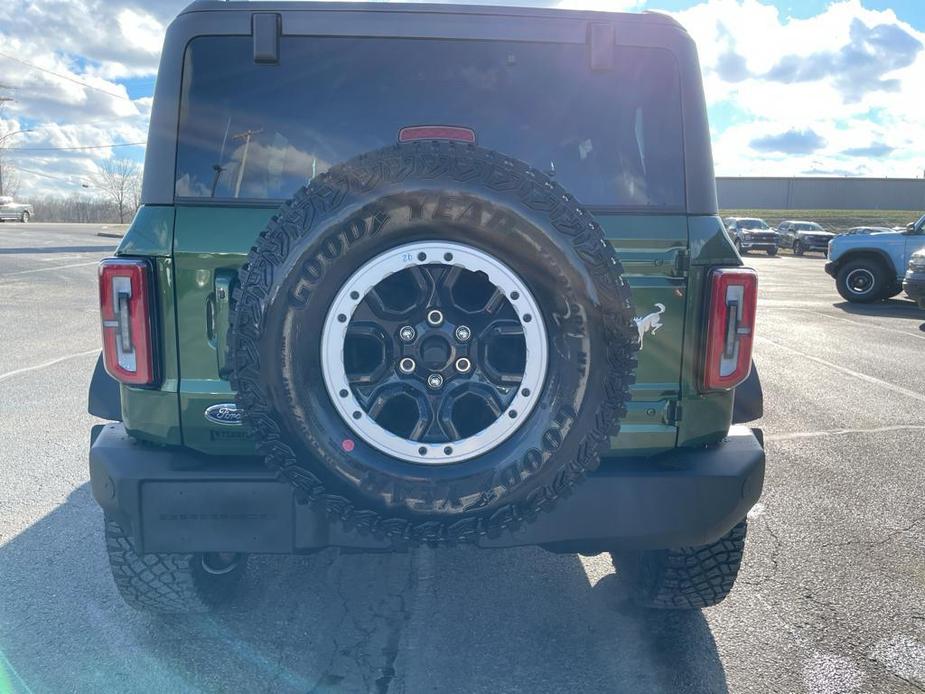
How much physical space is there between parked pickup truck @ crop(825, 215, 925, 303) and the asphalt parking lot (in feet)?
37.3

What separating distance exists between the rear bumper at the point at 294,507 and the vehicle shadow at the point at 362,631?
1.86 feet

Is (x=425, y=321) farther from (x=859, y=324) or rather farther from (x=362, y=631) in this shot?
(x=859, y=324)

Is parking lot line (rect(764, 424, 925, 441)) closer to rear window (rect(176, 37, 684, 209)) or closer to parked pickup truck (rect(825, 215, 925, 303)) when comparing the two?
rear window (rect(176, 37, 684, 209))

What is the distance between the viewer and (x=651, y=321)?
250 centimetres

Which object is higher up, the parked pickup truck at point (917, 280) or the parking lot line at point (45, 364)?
the parked pickup truck at point (917, 280)

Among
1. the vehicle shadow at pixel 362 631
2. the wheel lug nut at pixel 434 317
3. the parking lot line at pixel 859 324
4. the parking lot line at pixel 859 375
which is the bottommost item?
the vehicle shadow at pixel 362 631

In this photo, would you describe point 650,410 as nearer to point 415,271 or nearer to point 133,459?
point 415,271

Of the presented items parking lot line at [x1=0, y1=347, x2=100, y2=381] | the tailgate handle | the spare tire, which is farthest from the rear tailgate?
parking lot line at [x1=0, y1=347, x2=100, y2=381]

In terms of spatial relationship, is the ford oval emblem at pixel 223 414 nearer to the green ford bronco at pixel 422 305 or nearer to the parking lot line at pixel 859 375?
the green ford bronco at pixel 422 305

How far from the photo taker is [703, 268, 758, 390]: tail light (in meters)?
2.51

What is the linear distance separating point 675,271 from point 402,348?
0.96m

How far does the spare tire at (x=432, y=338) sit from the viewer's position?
6.80ft

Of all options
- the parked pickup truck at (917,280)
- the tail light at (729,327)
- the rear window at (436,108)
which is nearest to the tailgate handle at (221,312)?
the rear window at (436,108)

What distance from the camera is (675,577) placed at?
2895 mm
